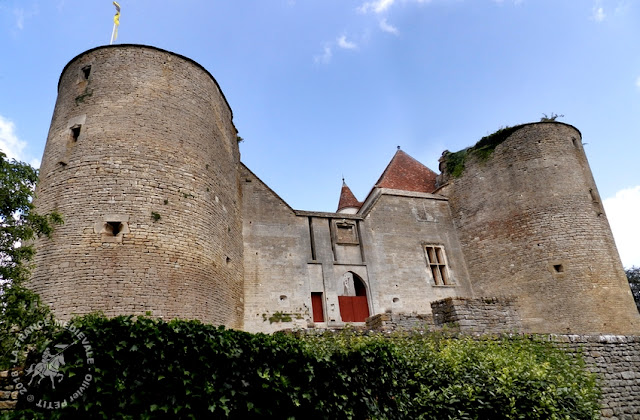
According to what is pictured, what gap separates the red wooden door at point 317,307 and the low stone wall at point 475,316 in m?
5.49

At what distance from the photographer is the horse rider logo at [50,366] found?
15.1ft

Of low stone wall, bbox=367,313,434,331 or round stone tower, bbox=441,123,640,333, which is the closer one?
low stone wall, bbox=367,313,434,331

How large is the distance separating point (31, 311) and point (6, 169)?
281cm

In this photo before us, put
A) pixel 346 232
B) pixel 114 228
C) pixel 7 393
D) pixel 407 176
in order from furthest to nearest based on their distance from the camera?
pixel 407 176, pixel 346 232, pixel 114 228, pixel 7 393

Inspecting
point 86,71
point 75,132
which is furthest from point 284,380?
point 86,71

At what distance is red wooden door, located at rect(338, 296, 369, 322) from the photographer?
1652 centimetres

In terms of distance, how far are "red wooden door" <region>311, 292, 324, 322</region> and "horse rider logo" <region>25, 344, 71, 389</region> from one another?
11.8 meters

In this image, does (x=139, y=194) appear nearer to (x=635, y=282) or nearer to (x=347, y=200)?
(x=347, y=200)

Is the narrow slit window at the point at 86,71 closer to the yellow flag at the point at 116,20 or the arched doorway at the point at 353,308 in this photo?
the yellow flag at the point at 116,20

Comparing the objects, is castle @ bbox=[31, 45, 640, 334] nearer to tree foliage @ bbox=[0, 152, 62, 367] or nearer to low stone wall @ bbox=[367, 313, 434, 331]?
tree foliage @ bbox=[0, 152, 62, 367]

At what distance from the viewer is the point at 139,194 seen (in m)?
12.2

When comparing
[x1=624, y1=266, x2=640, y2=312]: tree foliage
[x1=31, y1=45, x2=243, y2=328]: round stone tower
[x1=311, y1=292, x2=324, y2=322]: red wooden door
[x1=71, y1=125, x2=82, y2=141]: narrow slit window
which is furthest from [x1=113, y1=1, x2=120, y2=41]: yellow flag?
[x1=624, y1=266, x2=640, y2=312]: tree foliage

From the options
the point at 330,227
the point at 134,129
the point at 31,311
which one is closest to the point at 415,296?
the point at 330,227

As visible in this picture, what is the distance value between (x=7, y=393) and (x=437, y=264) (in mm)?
16633
